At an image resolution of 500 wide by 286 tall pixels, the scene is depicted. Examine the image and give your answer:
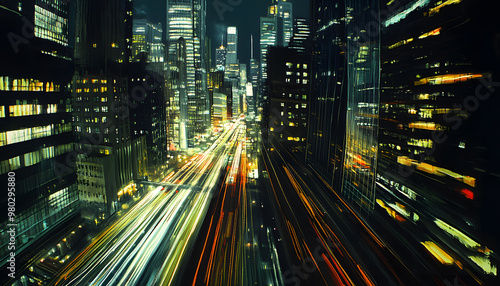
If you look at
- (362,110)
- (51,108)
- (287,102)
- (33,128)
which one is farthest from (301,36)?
(33,128)

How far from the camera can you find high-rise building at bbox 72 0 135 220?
1140 centimetres

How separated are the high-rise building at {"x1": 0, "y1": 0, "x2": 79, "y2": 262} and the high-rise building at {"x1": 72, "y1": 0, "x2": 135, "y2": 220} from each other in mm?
2180

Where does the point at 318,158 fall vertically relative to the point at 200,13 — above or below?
below

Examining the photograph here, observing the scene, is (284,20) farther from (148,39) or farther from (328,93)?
(328,93)

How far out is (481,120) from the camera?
226 inches

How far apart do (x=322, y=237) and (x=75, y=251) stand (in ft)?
20.1

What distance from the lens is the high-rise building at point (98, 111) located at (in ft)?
37.4

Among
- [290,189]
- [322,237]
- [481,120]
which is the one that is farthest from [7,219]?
[481,120]

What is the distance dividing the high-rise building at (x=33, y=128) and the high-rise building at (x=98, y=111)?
2.18 meters

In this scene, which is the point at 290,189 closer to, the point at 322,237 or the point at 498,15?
the point at 322,237

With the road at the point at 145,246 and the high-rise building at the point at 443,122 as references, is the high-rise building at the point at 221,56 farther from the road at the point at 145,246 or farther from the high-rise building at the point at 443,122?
the road at the point at 145,246

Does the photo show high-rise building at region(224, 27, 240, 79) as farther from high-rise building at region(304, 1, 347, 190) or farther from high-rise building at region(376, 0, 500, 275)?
high-rise building at region(376, 0, 500, 275)

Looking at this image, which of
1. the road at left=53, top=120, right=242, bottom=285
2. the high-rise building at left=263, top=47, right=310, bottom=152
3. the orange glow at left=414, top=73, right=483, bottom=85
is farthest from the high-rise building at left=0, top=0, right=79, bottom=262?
the high-rise building at left=263, top=47, right=310, bottom=152

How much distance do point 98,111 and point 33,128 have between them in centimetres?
526
